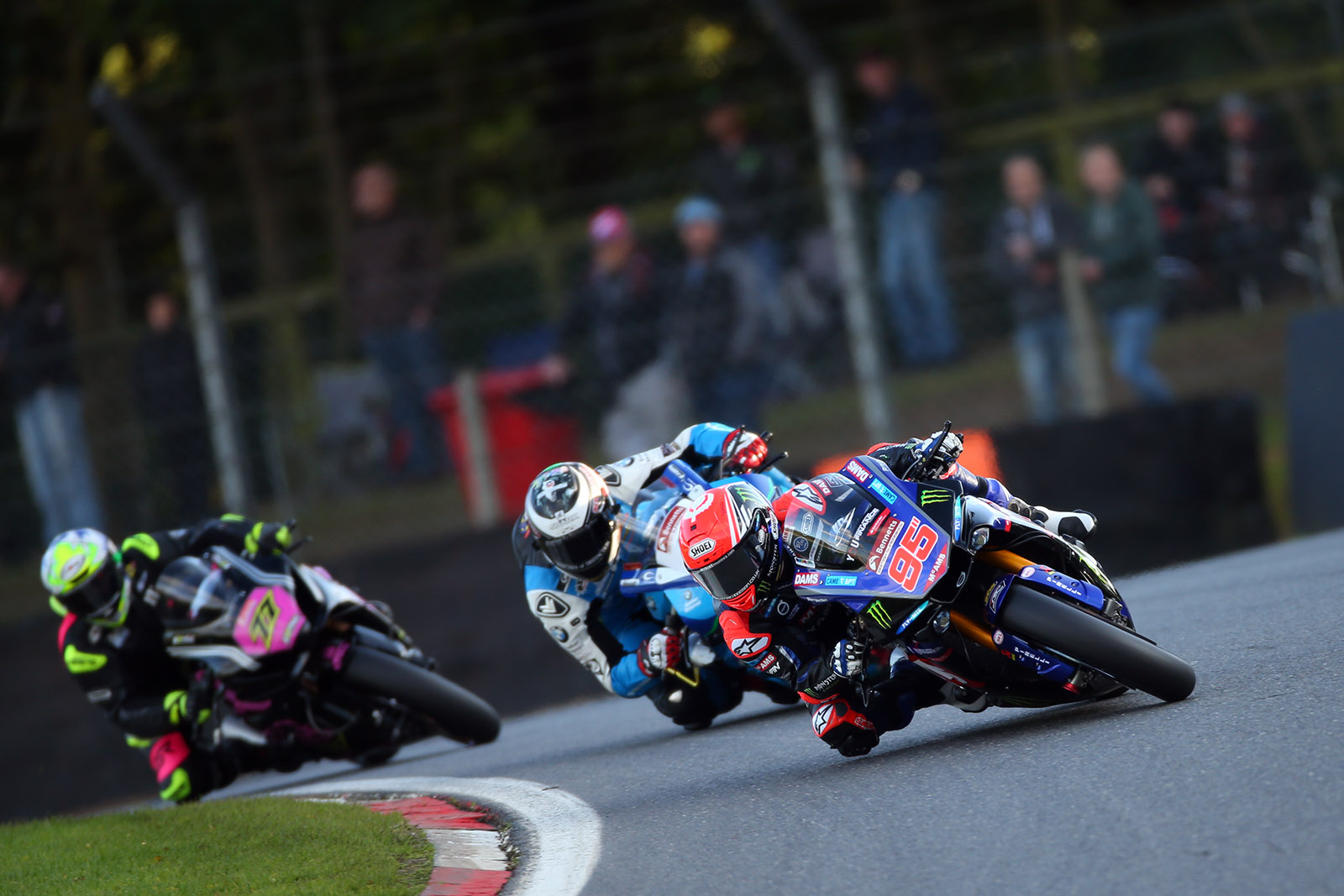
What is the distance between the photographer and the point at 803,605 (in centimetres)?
558

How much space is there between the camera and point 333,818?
6.01m

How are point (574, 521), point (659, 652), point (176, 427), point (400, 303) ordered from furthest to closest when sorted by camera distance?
point (400, 303), point (176, 427), point (659, 652), point (574, 521)

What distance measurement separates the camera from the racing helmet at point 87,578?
7727 millimetres

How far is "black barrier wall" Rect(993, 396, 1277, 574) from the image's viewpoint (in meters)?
9.66

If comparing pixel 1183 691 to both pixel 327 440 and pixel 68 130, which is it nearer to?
pixel 327 440

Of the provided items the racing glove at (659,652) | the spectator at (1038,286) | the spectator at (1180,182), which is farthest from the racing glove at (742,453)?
the spectator at (1180,182)

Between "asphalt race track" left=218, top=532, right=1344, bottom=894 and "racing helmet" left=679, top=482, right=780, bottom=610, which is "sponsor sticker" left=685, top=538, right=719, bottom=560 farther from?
"asphalt race track" left=218, top=532, right=1344, bottom=894

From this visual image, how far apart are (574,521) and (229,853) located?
1.76m

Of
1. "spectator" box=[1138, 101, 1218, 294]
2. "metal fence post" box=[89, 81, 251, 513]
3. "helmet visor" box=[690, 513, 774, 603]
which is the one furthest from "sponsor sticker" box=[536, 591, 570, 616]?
"spectator" box=[1138, 101, 1218, 294]

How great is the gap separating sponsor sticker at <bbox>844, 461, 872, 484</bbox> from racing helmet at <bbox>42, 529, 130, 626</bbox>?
4.04 meters

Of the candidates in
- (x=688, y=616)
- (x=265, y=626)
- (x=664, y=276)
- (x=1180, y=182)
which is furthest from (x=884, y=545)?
(x=1180, y=182)

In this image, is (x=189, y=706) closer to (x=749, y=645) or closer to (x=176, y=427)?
(x=176, y=427)

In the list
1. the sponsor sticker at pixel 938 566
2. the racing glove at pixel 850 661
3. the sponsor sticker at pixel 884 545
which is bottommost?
the racing glove at pixel 850 661

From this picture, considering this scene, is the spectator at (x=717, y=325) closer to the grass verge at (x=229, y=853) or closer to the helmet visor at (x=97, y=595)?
the helmet visor at (x=97, y=595)
